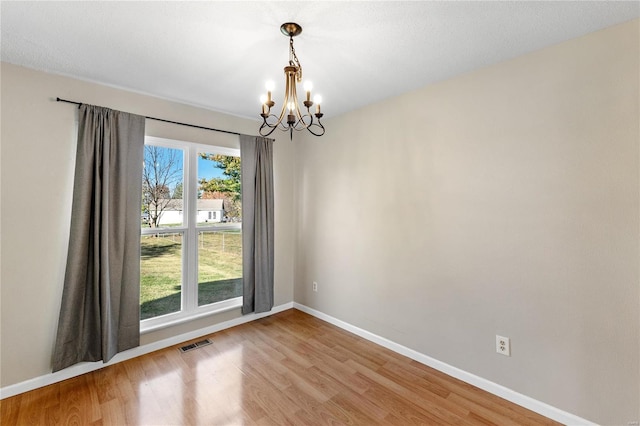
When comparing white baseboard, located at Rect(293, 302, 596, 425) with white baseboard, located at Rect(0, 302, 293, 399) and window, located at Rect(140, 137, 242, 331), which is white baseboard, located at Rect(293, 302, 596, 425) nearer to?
white baseboard, located at Rect(0, 302, 293, 399)

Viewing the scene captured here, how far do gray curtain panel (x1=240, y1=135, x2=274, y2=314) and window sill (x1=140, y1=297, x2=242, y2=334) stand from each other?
0.57ft

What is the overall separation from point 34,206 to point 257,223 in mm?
1969

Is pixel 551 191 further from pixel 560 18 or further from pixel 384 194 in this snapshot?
pixel 384 194

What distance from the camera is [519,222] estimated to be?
2076 mm

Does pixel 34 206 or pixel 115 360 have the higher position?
pixel 34 206

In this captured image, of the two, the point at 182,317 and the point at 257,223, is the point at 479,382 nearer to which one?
the point at 257,223

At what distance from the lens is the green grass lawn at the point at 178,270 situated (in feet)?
9.49

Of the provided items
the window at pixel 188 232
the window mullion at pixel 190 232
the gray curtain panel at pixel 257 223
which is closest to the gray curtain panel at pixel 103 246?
the window at pixel 188 232

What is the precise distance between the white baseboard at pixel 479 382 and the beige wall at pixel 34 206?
2.83m

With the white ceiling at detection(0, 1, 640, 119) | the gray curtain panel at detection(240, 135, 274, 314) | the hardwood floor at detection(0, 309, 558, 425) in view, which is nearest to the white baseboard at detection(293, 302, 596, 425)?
the hardwood floor at detection(0, 309, 558, 425)

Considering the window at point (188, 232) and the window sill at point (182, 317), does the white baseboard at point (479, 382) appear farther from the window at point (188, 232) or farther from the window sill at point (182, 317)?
the window at point (188, 232)

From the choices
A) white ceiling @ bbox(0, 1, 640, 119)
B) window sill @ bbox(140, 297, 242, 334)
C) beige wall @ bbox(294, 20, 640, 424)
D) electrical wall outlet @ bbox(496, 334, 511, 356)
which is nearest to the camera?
white ceiling @ bbox(0, 1, 640, 119)

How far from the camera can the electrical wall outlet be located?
6.92ft

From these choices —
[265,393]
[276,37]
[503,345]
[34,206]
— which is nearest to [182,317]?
[265,393]
